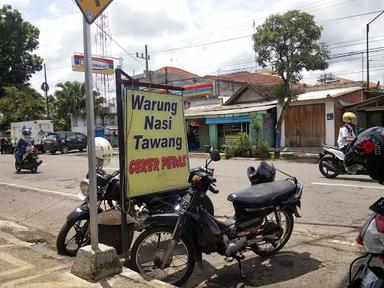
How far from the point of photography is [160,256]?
4547mm

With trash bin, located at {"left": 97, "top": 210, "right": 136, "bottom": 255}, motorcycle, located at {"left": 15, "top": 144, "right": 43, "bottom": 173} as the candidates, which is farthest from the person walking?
trash bin, located at {"left": 97, "top": 210, "right": 136, "bottom": 255}

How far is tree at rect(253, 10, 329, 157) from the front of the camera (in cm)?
1930

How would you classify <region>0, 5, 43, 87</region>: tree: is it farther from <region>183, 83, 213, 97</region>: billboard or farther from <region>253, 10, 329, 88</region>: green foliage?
<region>253, 10, 329, 88</region>: green foliage

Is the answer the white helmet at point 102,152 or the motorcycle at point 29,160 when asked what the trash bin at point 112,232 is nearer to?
the white helmet at point 102,152

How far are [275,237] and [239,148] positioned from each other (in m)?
17.5

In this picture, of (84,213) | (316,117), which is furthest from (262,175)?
(316,117)

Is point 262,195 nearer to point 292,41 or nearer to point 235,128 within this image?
point 292,41

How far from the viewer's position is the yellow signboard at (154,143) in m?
4.94

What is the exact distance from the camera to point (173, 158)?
5547 mm

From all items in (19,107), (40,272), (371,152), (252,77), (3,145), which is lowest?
(40,272)

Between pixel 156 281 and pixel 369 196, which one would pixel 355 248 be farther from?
pixel 369 196

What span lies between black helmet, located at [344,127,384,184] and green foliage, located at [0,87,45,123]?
42.3 meters

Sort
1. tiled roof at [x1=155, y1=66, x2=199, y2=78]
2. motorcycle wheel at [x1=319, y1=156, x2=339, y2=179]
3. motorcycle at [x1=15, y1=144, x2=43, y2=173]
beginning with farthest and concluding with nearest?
tiled roof at [x1=155, y1=66, x2=199, y2=78] < motorcycle at [x1=15, y1=144, x2=43, y2=173] < motorcycle wheel at [x1=319, y1=156, x2=339, y2=179]

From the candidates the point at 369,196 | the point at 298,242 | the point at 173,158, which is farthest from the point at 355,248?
the point at 369,196
